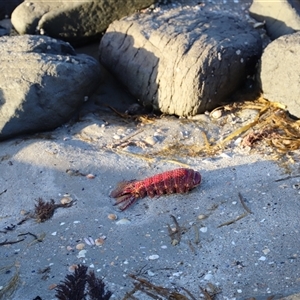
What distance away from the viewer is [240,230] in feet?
12.6

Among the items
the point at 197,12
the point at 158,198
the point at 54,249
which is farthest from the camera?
the point at 197,12

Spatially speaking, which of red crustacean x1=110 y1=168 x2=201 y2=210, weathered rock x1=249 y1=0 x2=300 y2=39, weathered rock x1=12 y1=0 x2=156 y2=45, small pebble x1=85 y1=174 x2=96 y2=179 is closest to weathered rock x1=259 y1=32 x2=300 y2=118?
weathered rock x1=249 y1=0 x2=300 y2=39

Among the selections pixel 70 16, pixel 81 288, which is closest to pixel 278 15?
pixel 70 16

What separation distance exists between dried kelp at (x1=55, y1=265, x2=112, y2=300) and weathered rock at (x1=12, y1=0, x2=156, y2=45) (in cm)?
361

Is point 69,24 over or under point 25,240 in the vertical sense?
over

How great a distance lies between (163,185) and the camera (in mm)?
4285

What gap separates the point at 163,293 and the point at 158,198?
1.06m

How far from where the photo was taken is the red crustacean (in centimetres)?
428

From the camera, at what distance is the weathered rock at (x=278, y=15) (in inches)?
237

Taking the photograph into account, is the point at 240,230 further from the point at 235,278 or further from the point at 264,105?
the point at 264,105

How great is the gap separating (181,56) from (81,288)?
9.36 feet

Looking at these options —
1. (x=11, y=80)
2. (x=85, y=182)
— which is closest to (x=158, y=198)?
(x=85, y=182)

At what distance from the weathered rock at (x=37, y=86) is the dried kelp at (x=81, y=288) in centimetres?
227

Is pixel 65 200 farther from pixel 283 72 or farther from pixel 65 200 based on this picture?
pixel 283 72
